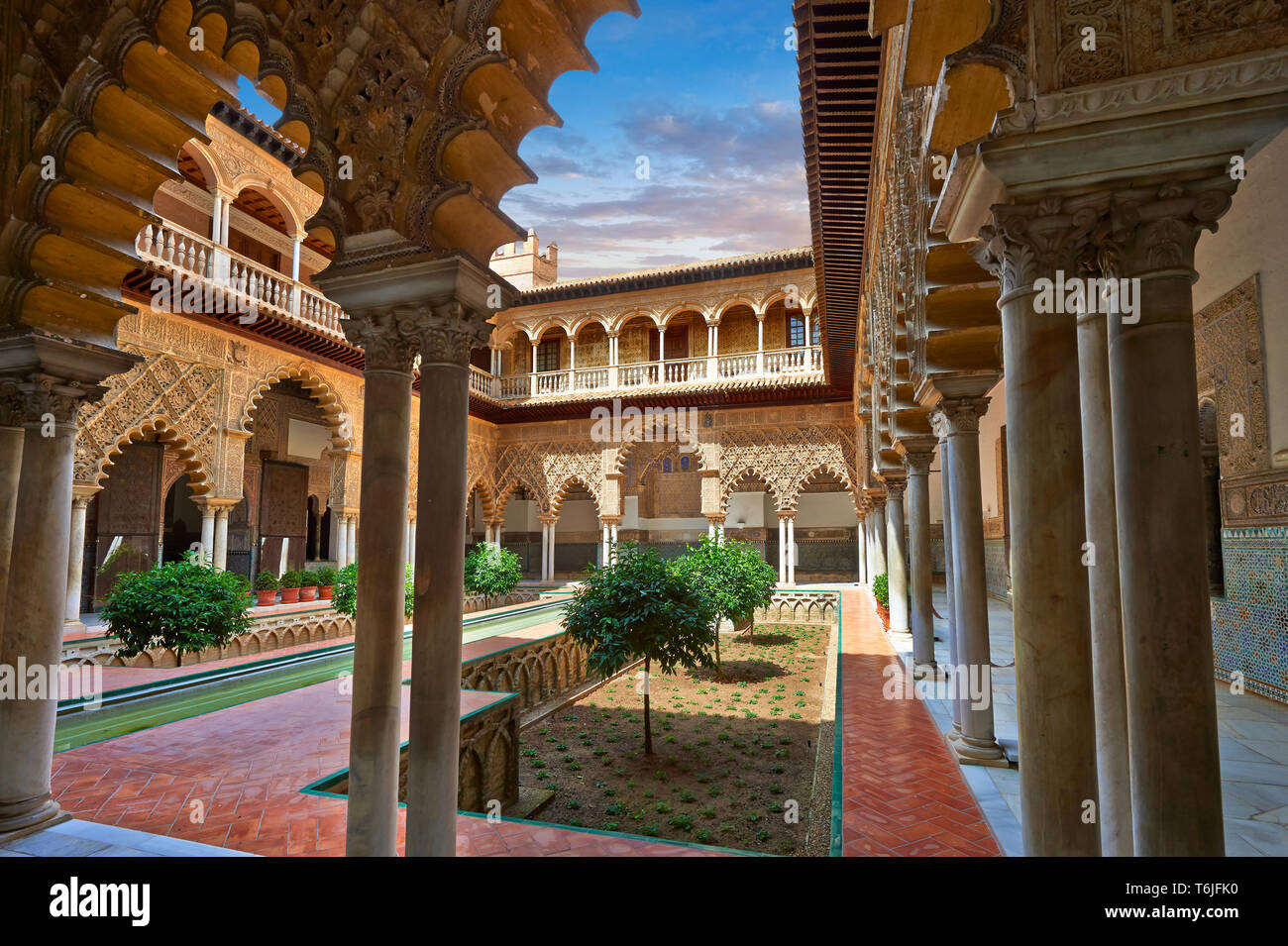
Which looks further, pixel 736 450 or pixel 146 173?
pixel 736 450

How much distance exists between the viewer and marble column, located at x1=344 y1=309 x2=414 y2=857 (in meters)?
2.95

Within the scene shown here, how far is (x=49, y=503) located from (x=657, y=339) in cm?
1981

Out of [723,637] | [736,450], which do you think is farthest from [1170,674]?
[736,450]

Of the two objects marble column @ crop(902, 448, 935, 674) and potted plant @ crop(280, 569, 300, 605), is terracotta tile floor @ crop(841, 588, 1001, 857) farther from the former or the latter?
potted plant @ crop(280, 569, 300, 605)

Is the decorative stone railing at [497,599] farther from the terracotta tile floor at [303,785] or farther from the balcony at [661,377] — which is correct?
the terracotta tile floor at [303,785]

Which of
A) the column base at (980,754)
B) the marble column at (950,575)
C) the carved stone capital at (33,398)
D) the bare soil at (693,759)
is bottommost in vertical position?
the bare soil at (693,759)

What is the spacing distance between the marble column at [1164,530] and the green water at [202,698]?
6.76m

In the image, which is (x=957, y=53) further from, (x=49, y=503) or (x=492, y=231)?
(x=49, y=503)

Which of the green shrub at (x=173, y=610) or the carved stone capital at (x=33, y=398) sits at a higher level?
the carved stone capital at (x=33, y=398)

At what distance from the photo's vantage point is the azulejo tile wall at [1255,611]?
645 centimetres

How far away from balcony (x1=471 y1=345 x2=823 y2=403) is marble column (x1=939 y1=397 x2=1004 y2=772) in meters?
13.1

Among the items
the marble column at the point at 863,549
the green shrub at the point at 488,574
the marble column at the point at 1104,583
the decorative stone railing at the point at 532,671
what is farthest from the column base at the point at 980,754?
the marble column at the point at 863,549
